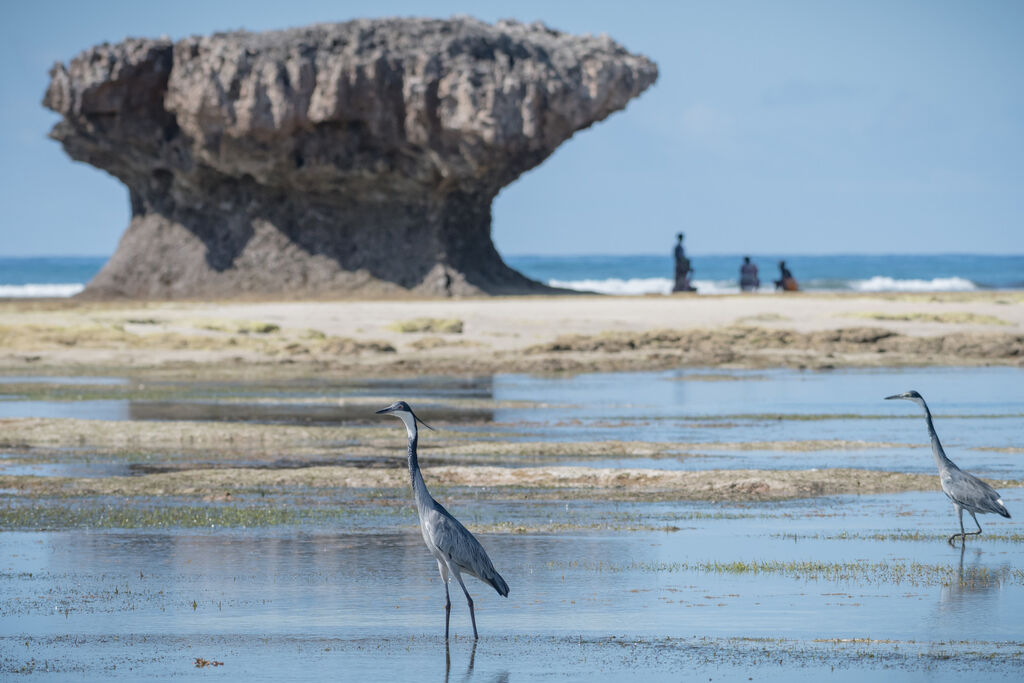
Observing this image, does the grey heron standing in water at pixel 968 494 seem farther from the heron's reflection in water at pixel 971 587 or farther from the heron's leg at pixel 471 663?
the heron's leg at pixel 471 663

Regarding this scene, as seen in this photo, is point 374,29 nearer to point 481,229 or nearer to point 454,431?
point 481,229

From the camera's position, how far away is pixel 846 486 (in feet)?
52.3

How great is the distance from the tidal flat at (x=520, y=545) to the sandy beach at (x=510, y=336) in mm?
8860

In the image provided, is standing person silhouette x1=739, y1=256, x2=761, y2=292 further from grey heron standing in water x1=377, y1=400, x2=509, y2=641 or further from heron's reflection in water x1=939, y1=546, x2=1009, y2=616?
grey heron standing in water x1=377, y1=400, x2=509, y2=641

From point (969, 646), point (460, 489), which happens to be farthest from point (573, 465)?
point (969, 646)

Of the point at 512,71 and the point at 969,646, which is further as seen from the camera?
the point at 512,71

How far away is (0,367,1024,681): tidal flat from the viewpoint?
30.4ft

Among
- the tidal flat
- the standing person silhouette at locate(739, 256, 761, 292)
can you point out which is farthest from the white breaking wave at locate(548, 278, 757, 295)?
the tidal flat

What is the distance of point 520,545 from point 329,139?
37932 mm

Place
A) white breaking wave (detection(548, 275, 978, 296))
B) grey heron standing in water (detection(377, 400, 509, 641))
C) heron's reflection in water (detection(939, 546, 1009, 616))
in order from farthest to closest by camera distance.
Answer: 1. white breaking wave (detection(548, 275, 978, 296))
2. heron's reflection in water (detection(939, 546, 1009, 616))
3. grey heron standing in water (detection(377, 400, 509, 641))

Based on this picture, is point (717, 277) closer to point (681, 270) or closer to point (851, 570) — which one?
point (681, 270)

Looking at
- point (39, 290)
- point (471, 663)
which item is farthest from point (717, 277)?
point (471, 663)

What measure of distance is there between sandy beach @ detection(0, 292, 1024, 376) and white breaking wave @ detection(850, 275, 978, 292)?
5101 cm

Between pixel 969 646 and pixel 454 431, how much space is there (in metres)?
12.6
